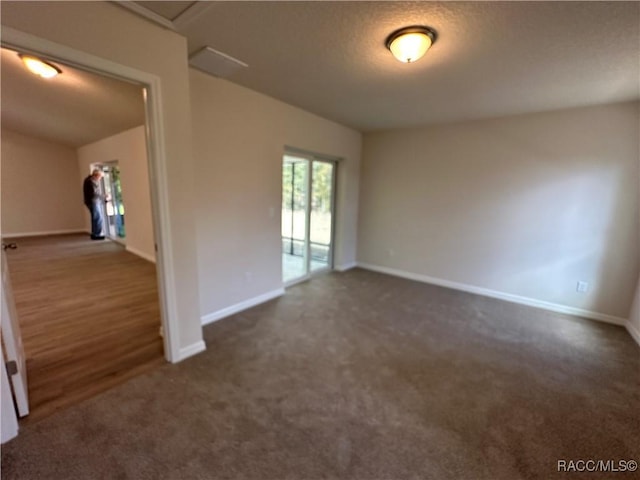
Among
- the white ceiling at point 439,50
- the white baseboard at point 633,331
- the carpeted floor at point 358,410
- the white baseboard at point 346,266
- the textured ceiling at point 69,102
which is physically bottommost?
the carpeted floor at point 358,410

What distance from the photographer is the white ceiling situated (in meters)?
1.63

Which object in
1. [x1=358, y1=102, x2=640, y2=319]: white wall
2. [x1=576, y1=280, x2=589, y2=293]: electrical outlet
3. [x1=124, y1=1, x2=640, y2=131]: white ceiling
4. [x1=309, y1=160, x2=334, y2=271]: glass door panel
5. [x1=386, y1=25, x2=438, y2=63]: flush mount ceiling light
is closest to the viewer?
[x1=124, y1=1, x2=640, y2=131]: white ceiling

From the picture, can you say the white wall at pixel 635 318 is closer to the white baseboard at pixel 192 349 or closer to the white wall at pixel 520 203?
the white wall at pixel 520 203

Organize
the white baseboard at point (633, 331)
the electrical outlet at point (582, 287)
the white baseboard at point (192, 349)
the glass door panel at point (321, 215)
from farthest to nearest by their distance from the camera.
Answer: the glass door panel at point (321, 215) < the electrical outlet at point (582, 287) < the white baseboard at point (633, 331) < the white baseboard at point (192, 349)

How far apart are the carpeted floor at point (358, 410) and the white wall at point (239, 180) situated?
1.74 ft

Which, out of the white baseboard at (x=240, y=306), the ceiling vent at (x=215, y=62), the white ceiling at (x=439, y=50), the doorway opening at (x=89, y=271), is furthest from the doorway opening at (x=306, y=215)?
the doorway opening at (x=89, y=271)

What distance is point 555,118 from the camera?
3.31 meters

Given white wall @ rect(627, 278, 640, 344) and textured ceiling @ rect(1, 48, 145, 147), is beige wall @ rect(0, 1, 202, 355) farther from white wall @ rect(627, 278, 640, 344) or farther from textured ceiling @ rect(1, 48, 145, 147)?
white wall @ rect(627, 278, 640, 344)

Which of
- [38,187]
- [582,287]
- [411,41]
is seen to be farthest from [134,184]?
[582,287]

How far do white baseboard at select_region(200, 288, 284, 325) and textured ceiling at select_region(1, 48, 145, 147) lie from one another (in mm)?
2168

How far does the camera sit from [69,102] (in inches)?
165

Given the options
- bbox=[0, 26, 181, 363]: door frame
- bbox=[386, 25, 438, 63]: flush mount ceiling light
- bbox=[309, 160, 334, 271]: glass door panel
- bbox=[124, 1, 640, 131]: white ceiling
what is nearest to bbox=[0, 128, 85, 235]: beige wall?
bbox=[309, 160, 334, 271]: glass door panel

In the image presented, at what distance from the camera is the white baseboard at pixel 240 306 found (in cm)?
296

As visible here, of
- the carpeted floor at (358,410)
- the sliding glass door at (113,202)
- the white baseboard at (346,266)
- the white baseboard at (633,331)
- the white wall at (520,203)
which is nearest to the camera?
the carpeted floor at (358,410)
